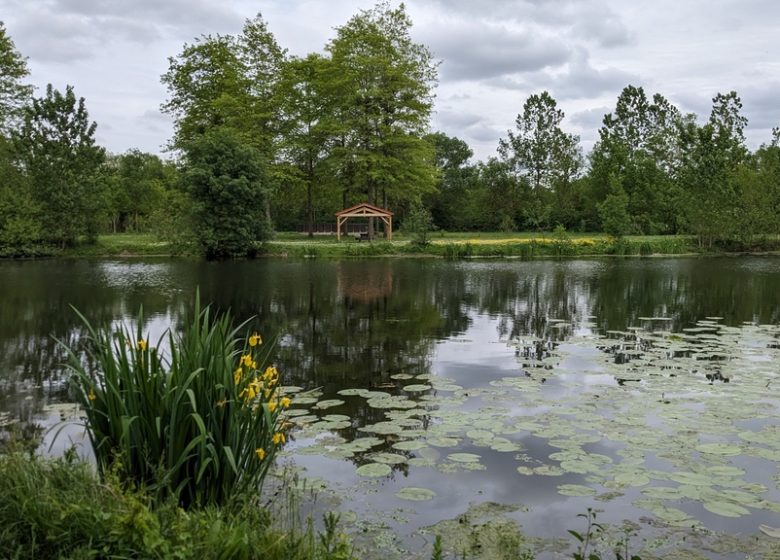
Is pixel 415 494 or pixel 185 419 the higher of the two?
pixel 185 419

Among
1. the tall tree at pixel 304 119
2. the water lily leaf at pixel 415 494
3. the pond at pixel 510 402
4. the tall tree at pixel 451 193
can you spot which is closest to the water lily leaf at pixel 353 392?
the pond at pixel 510 402

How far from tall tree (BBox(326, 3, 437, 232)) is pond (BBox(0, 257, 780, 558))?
89.2 feet

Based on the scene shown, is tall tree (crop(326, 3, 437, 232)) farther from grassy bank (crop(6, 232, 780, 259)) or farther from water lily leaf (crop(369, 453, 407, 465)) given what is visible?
water lily leaf (crop(369, 453, 407, 465))

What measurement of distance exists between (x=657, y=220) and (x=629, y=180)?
14.7 ft

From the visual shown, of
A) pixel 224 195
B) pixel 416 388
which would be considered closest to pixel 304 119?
pixel 224 195

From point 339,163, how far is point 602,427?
140ft

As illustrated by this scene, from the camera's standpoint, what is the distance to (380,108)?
162ft

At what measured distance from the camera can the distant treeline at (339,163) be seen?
137 ft

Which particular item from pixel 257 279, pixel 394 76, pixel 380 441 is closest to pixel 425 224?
pixel 394 76


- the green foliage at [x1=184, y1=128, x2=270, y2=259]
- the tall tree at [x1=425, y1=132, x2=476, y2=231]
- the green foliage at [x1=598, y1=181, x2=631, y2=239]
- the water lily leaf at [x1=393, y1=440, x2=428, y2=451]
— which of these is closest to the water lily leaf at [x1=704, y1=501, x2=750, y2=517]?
the water lily leaf at [x1=393, y1=440, x2=428, y2=451]

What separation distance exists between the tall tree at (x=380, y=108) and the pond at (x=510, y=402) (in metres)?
27.2

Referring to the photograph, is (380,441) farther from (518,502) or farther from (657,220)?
(657,220)

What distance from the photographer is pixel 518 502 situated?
6.09 metres

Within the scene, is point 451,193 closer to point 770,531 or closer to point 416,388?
point 416,388
